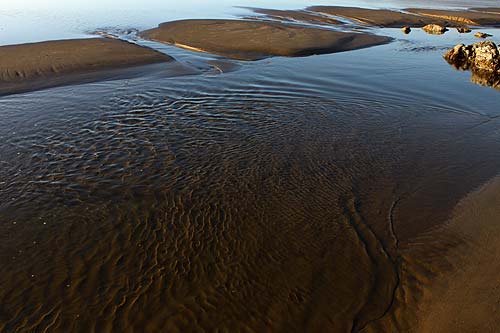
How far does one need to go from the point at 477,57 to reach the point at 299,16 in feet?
62.1

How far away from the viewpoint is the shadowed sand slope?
2105 centimetres

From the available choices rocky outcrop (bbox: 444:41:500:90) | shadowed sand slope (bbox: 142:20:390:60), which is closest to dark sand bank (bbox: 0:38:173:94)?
shadowed sand slope (bbox: 142:20:390:60)

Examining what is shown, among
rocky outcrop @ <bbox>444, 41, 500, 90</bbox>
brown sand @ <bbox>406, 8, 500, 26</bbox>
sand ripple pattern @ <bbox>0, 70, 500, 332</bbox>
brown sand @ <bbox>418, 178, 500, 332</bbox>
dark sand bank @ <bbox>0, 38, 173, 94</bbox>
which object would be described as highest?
brown sand @ <bbox>406, 8, 500, 26</bbox>

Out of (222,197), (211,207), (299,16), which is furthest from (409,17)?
(211,207)

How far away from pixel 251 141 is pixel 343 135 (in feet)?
9.10

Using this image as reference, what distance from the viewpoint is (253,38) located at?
2350cm

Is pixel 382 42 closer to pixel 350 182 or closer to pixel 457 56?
pixel 457 56

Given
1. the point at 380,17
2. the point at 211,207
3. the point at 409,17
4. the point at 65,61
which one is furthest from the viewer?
the point at 409,17

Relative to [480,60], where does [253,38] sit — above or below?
above

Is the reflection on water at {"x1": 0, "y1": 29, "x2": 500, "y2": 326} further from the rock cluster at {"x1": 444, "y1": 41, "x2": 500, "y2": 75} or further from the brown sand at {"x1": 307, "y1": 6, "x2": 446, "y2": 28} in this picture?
the brown sand at {"x1": 307, "y1": 6, "x2": 446, "y2": 28}

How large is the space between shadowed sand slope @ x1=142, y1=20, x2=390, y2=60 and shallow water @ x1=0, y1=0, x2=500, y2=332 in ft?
22.9

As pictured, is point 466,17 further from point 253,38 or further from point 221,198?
point 221,198

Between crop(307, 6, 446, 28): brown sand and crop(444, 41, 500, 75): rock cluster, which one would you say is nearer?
crop(444, 41, 500, 75): rock cluster

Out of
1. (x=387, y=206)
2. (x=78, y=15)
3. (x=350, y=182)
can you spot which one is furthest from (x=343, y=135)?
(x=78, y=15)
